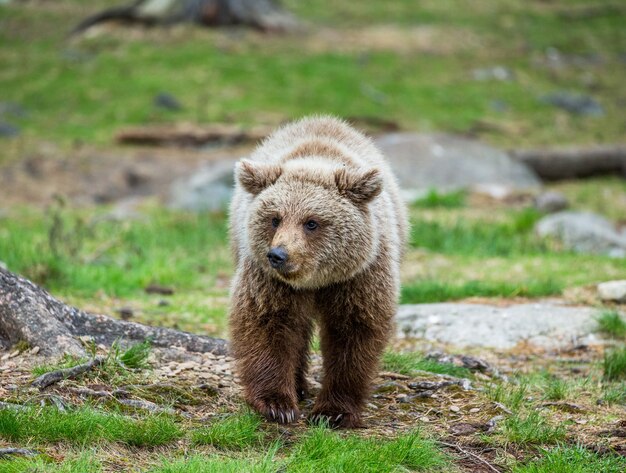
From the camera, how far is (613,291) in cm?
831

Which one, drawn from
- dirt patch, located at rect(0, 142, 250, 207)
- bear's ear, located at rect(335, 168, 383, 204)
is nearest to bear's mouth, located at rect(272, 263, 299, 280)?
bear's ear, located at rect(335, 168, 383, 204)

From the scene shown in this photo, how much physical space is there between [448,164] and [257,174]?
11163 millimetres

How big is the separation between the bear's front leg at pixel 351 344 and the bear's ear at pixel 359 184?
0.52m

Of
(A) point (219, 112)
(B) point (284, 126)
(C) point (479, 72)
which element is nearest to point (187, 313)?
(B) point (284, 126)

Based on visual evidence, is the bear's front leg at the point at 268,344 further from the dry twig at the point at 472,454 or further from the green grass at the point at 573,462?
the green grass at the point at 573,462

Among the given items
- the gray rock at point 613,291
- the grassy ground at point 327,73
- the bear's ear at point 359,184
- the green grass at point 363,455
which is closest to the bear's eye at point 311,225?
the bear's ear at point 359,184

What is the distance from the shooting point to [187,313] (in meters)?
7.92

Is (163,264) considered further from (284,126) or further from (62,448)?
(62,448)

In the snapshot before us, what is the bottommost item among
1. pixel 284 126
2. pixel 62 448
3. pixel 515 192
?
pixel 515 192

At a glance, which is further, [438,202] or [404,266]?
[438,202]

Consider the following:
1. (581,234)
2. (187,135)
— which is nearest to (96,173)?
(187,135)

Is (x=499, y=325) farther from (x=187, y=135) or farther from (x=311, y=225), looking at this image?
(x=187, y=135)

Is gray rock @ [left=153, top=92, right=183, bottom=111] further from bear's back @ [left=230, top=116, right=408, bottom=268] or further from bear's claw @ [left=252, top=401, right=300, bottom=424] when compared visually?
bear's claw @ [left=252, top=401, right=300, bottom=424]

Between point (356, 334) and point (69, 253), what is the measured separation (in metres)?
5.48
